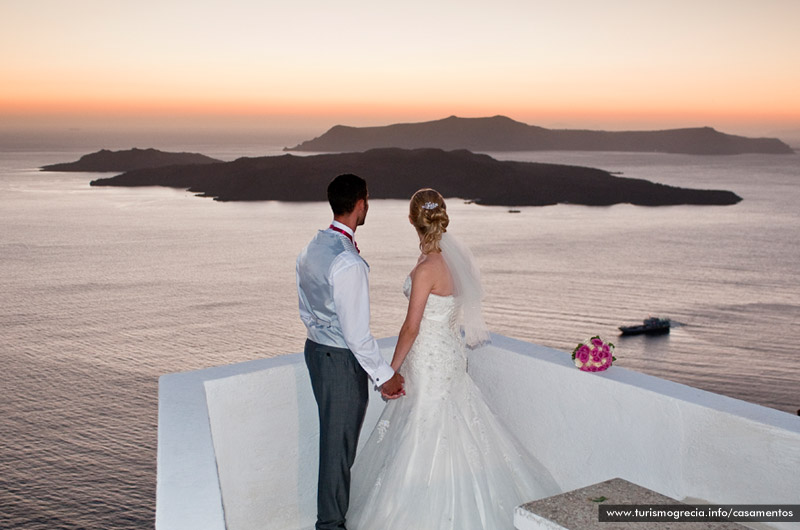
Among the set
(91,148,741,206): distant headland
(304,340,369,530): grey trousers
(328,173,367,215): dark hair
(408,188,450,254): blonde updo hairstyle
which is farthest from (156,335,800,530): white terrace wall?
(91,148,741,206): distant headland

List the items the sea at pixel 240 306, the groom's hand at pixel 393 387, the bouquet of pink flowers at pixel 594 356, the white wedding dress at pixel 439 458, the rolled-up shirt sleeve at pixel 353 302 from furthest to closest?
1. the sea at pixel 240 306
2. the bouquet of pink flowers at pixel 594 356
3. the white wedding dress at pixel 439 458
4. the groom's hand at pixel 393 387
5. the rolled-up shirt sleeve at pixel 353 302

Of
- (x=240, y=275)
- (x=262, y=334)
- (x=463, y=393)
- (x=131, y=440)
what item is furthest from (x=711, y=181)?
(x=463, y=393)

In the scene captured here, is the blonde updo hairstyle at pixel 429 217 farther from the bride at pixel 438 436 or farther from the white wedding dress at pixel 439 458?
the white wedding dress at pixel 439 458

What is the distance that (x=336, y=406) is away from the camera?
2.90 meters

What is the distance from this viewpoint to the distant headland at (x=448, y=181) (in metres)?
104

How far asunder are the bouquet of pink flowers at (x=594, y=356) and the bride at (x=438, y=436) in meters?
0.48

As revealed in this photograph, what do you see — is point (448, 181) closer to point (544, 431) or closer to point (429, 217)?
point (544, 431)

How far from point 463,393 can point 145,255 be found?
218 feet

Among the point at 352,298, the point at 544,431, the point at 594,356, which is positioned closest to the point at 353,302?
the point at 352,298

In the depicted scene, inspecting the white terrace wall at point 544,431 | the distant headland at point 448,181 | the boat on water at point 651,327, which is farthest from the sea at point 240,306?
the white terrace wall at point 544,431

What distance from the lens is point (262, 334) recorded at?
4244cm

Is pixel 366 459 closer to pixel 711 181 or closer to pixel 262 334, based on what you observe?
pixel 262 334

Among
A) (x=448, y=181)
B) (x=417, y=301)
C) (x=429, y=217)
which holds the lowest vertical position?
(x=417, y=301)

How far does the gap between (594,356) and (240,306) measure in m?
46.0
